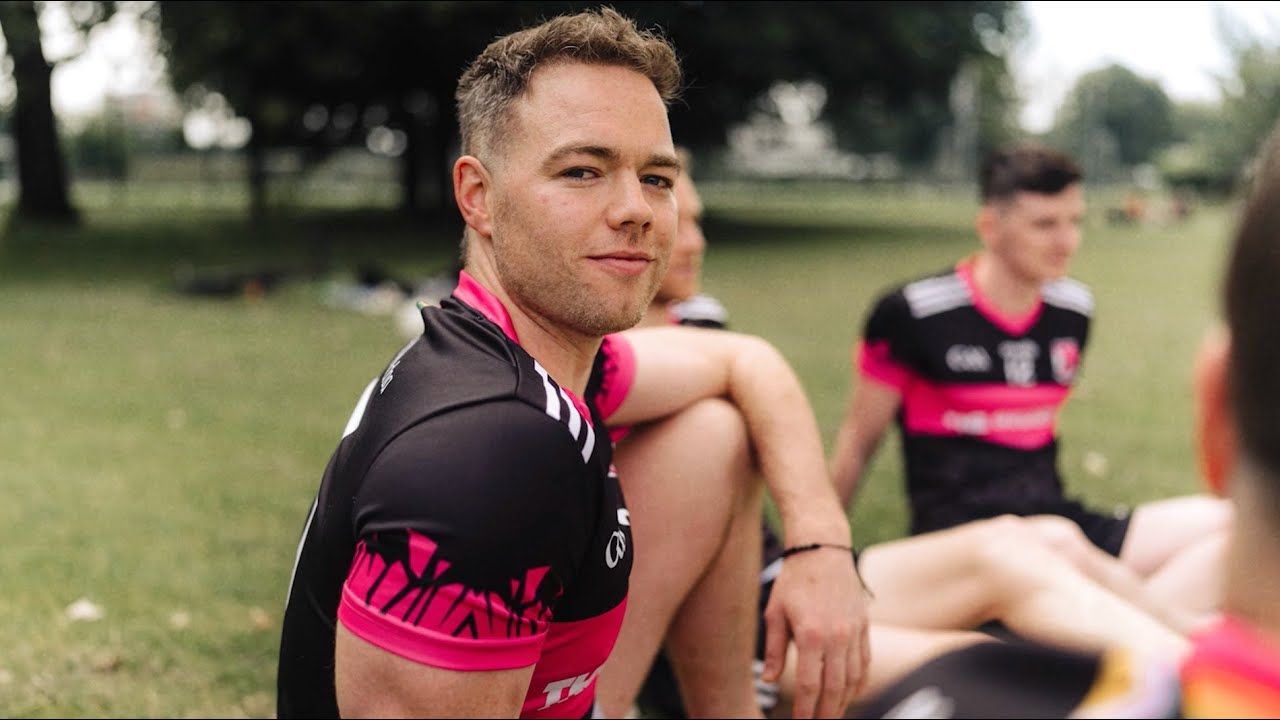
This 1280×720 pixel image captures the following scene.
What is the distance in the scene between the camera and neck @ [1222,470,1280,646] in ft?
2.90

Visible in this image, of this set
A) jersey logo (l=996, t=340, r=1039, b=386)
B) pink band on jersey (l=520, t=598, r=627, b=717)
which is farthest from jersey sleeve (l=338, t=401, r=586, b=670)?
jersey logo (l=996, t=340, r=1039, b=386)

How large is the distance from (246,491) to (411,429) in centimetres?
434

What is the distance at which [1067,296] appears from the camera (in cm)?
438

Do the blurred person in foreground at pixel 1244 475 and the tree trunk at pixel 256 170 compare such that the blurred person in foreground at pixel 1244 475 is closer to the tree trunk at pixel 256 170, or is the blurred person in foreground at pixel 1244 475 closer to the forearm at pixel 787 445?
the forearm at pixel 787 445

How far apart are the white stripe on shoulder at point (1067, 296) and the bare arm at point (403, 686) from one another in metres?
3.34

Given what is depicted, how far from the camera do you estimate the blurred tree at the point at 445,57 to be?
301cm

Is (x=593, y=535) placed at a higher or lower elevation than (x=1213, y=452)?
lower

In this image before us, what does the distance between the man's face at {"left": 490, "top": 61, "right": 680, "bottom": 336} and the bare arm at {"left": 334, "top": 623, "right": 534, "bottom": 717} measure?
2.06 ft

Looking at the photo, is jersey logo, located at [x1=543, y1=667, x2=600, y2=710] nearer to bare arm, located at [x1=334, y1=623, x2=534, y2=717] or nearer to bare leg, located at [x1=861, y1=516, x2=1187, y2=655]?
bare arm, located at [x1=334, y1=623, x2=534, y2=717]

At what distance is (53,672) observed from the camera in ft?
11.4

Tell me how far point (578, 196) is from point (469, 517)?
626 mm

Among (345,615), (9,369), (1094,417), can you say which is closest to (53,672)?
(345,615)

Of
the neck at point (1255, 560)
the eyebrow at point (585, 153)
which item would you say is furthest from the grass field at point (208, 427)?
the eyebrow at point (585, 153)

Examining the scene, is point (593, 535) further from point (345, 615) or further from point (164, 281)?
point (164, 281)
